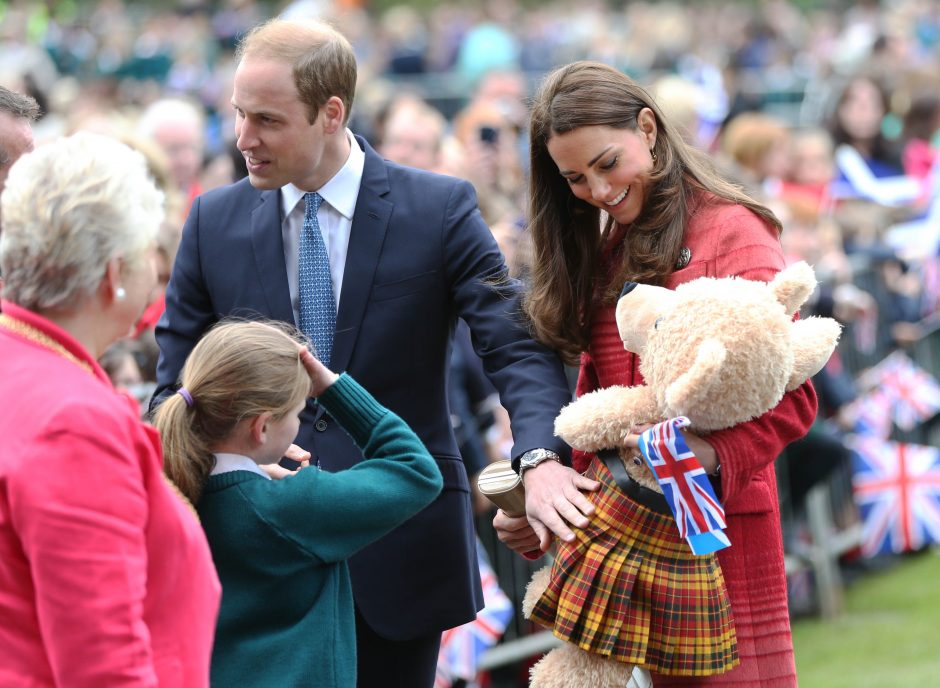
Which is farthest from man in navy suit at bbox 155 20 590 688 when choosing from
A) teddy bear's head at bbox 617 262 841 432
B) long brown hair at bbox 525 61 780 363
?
teddy bear's head at bbox 617 262 841 432

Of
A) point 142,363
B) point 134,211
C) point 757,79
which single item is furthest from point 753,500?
point 757,79

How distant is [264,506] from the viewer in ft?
9.44

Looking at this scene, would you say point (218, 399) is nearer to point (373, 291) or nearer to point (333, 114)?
point (373, 291)

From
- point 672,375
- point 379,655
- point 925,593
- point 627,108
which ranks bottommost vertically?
point 925,593

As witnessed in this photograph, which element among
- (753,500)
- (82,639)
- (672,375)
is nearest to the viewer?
(82,639)

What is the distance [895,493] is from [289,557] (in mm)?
5462

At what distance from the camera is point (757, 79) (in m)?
19.6

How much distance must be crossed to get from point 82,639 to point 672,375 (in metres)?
1.39

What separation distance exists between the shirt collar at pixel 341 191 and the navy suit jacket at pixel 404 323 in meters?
0.03

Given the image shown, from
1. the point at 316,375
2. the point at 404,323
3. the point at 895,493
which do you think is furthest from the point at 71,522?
the point at 895,493

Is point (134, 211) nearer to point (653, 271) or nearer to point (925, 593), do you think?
point (653, 271)

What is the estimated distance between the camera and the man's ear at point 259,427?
9.55 feet

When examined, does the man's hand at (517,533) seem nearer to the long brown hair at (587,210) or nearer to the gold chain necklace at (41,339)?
the long brown hair at (587,210)

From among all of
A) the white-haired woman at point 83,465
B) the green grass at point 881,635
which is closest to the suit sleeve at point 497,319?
the white-haired woman at point 83,465
